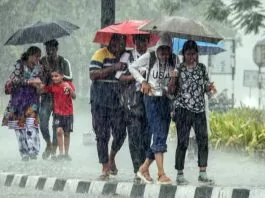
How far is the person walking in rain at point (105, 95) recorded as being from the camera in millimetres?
11430

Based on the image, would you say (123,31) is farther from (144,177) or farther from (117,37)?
(144,177)

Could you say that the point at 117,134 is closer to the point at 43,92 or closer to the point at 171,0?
the point at 43,92

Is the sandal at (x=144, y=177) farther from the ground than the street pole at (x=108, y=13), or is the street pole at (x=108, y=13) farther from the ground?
the street pole at (x=108, y=13)

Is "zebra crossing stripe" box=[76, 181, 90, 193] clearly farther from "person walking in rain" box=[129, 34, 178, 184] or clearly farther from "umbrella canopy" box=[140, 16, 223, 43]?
"umbrella canopy" box=[140, 16, 223, 43]

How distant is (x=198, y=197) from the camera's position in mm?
9938

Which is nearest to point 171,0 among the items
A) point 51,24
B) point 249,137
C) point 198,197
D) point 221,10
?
point 221,10

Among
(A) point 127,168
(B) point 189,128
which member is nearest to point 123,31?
(B) point 189,128

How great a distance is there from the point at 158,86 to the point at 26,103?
13.1ft

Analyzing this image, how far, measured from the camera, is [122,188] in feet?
35.2

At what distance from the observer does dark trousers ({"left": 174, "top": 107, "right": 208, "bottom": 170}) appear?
10648mm

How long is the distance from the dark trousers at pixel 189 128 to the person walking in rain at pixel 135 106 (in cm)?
60

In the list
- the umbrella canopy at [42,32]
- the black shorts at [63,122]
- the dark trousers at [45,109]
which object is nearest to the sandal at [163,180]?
→ the umbrella canopy at [42,32]

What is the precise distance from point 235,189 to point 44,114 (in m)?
5.40

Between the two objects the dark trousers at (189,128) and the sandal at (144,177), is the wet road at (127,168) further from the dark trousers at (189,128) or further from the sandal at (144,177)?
the sandal at (144,177)
